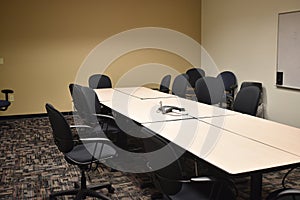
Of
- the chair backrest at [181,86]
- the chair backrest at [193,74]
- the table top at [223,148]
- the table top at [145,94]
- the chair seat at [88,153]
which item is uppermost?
the chair backrest at [193,74]

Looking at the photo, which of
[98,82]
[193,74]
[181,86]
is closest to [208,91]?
[181,86]

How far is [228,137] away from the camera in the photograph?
8.43 feet

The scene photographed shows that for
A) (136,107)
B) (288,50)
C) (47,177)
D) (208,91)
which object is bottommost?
(47,177)

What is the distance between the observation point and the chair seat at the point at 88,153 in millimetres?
2773

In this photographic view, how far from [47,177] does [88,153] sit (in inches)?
39.6

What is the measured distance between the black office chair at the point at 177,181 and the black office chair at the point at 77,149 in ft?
2.62

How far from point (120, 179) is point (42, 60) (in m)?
3.76

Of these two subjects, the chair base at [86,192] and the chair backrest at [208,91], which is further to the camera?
the chair backrest at [208,91]

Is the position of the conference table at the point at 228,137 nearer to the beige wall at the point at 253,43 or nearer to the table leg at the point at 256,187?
the table leg at the point at 256,187

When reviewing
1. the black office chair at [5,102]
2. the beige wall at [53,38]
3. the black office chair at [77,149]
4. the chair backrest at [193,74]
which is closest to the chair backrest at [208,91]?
the black office chair at [77,149]

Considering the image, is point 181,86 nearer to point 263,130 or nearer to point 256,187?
point 263,130

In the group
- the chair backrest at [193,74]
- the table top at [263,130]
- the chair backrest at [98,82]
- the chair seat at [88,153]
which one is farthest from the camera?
the chair backrest at [193,74]

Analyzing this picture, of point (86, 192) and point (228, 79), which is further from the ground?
point (228, 79)

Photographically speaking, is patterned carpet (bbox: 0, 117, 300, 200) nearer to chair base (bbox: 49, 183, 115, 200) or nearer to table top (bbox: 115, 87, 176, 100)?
chair base (bbox: 49, 183, 115, 200)
